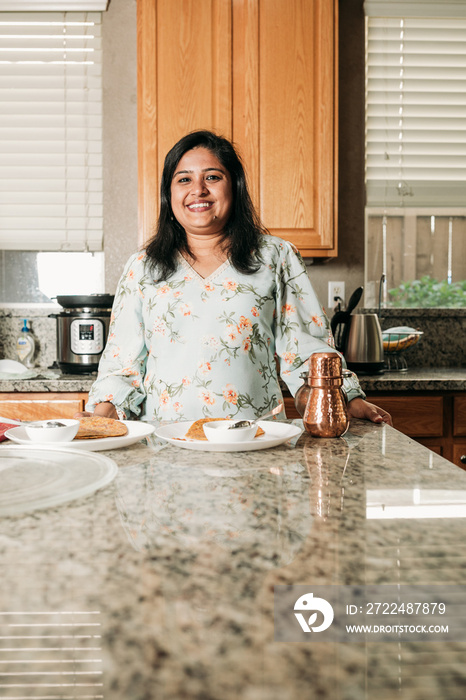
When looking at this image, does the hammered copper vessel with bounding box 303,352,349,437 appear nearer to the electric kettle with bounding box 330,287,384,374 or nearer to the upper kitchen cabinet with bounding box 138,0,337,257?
the electric kettle with bounding box 330,287,384,374

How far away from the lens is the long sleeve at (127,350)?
1.48 m

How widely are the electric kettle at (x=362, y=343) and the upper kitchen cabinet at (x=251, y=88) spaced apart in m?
0.54

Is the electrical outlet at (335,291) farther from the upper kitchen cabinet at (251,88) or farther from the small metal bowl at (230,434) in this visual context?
the small metal bowl at (230,434)

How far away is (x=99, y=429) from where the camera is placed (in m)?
1.02

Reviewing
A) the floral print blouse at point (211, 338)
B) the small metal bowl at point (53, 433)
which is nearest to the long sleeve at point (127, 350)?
the floral print blouse at point (211, 338)

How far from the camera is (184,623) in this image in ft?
1.36

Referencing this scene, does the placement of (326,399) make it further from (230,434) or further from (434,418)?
(434,418)

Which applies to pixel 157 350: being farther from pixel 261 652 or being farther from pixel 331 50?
pixel 331 50

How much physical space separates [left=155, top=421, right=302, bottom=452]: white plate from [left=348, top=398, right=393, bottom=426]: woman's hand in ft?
0.72

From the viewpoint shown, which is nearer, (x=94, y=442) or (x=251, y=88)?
(x=94, y=442)

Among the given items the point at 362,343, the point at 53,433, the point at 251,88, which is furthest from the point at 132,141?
the point at 53,433

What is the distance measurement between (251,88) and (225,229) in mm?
1161

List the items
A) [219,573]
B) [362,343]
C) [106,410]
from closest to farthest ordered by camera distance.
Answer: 1. [219,573]
2. [106,410]
3. [362,343]

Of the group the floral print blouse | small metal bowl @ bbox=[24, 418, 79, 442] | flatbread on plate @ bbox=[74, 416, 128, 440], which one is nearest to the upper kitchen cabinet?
the floral print blouse
